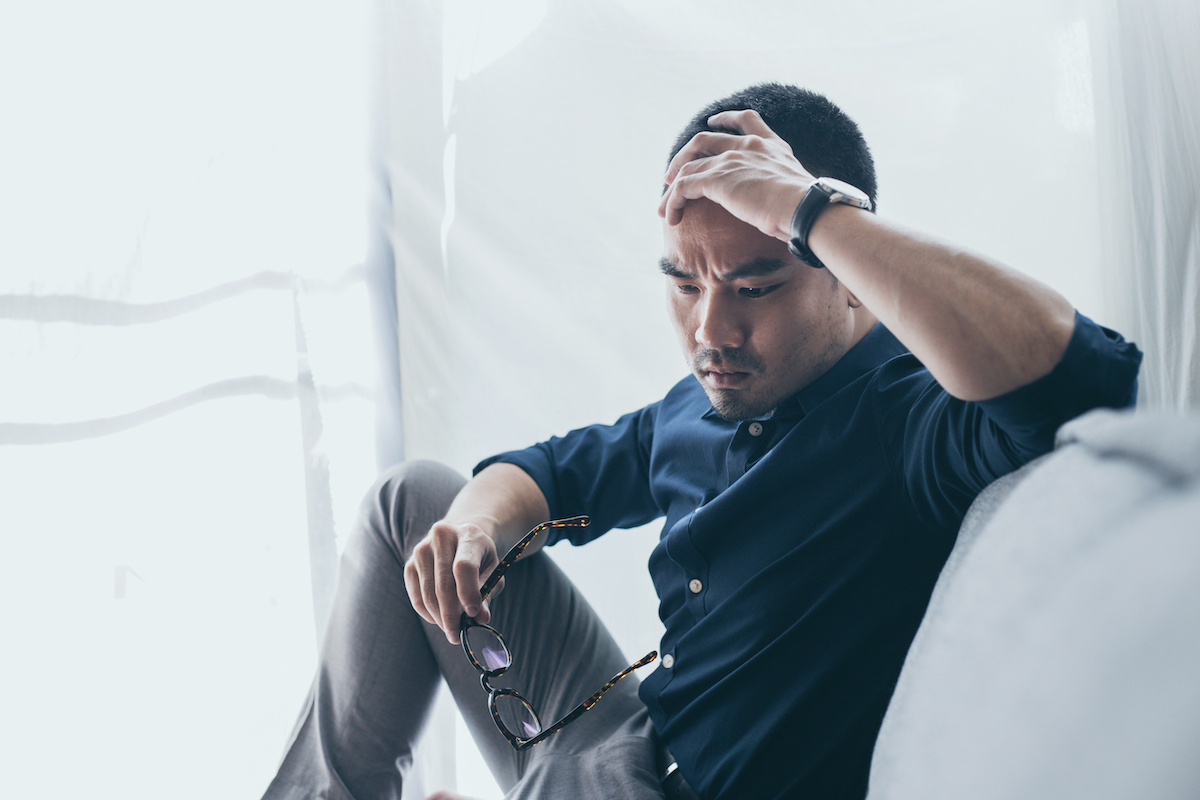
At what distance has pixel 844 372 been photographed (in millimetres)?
786

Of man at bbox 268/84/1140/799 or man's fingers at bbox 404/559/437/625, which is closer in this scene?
man at bbox 268/84/1140/799

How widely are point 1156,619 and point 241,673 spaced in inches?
45.1

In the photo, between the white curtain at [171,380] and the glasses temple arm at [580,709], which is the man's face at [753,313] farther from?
the white curtain at [171,380]

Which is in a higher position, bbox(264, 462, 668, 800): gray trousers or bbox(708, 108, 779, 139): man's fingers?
bbox(708, 108, 779, 139): man's fingers

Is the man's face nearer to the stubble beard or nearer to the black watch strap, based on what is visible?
the stubble beard

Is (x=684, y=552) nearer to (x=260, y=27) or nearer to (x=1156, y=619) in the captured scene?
(x=1156, y=619)

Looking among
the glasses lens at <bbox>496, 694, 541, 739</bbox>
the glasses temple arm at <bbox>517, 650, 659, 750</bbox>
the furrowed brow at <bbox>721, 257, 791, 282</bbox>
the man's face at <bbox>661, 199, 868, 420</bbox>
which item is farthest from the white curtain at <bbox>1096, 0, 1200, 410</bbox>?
the glasses lens at <bbox>496, 694, 541, 739</bbox>

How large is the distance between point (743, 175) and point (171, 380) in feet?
2.72

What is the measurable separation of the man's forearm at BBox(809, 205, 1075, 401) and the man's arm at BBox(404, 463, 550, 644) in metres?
0.48

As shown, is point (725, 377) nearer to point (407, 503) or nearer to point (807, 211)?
point (807, 211)

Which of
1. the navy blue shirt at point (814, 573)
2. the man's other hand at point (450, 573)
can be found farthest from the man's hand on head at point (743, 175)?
the man's other hand at point (450, 573)

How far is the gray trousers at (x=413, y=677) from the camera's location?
0.84 m

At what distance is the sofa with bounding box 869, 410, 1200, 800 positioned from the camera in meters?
0.32

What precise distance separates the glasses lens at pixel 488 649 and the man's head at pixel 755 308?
1.19 feet
